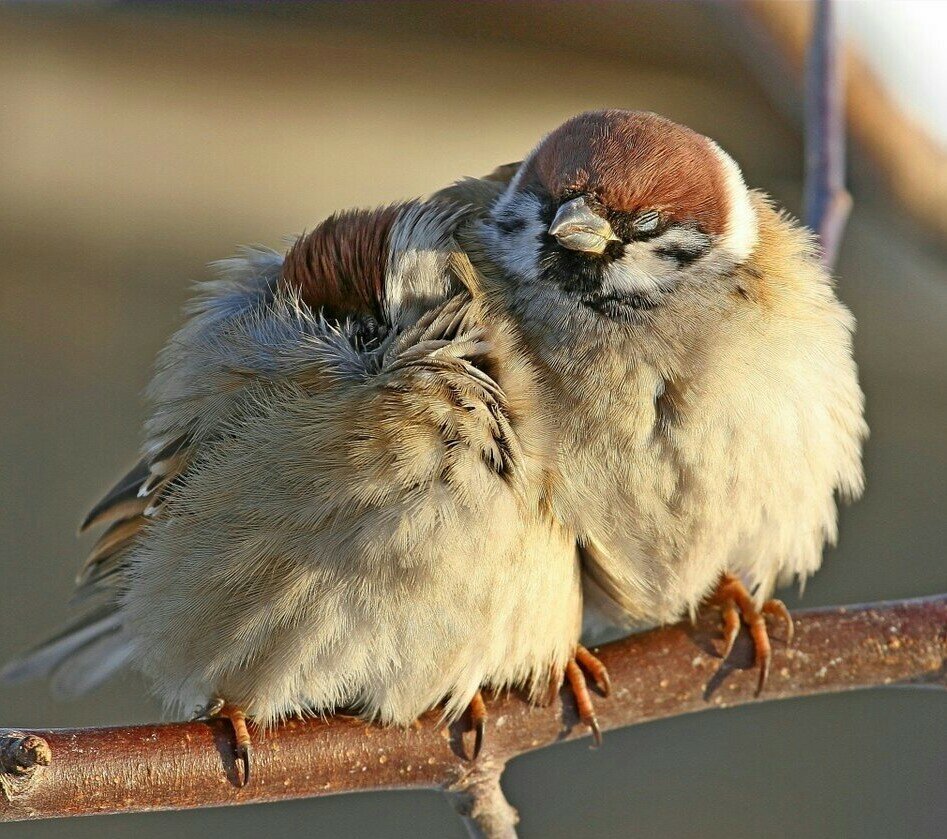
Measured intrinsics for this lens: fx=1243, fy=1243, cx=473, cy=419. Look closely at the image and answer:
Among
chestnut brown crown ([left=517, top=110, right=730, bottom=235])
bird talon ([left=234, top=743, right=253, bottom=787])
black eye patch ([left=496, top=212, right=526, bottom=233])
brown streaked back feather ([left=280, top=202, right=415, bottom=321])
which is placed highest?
chestnut brown crown ([left=517, top=110, right=730, bottom=235])

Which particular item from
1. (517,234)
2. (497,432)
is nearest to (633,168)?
(517,234)

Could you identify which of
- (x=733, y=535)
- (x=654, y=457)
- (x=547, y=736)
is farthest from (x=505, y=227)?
(x=547, y=736)

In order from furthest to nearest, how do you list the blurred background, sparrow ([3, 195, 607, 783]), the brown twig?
1. the blurred background
2. the brown twig
3. sparrow ([3, 195, 607, 783])

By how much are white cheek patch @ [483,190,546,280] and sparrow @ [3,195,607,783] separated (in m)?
0.07

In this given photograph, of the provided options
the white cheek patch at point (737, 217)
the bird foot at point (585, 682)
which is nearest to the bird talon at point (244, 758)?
the bird foot at point (585, 682)

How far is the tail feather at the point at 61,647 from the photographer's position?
2.70 m

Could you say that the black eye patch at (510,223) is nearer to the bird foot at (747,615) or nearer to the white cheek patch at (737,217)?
the white cheek patch at (737,217)

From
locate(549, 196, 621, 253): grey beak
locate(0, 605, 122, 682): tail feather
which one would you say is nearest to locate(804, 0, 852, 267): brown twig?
locate(549, 196, 621, 253): grey beak

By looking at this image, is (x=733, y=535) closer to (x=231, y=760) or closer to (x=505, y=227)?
(x=505, y=227)

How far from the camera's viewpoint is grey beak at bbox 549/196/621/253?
75.1 inches

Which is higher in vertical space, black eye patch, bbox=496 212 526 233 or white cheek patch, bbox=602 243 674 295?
black eye patch, bbox=496 212 526 233

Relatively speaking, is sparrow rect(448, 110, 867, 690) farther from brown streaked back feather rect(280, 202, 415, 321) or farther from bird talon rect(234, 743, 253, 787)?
bird talon rect(234, 743, 253, 787)

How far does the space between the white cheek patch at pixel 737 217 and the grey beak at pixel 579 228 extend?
0.81ft

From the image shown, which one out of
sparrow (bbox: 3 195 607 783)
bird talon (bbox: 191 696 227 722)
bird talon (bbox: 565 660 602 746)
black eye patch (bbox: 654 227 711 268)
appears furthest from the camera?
bird talon (bbox: 565 660 602 746)
